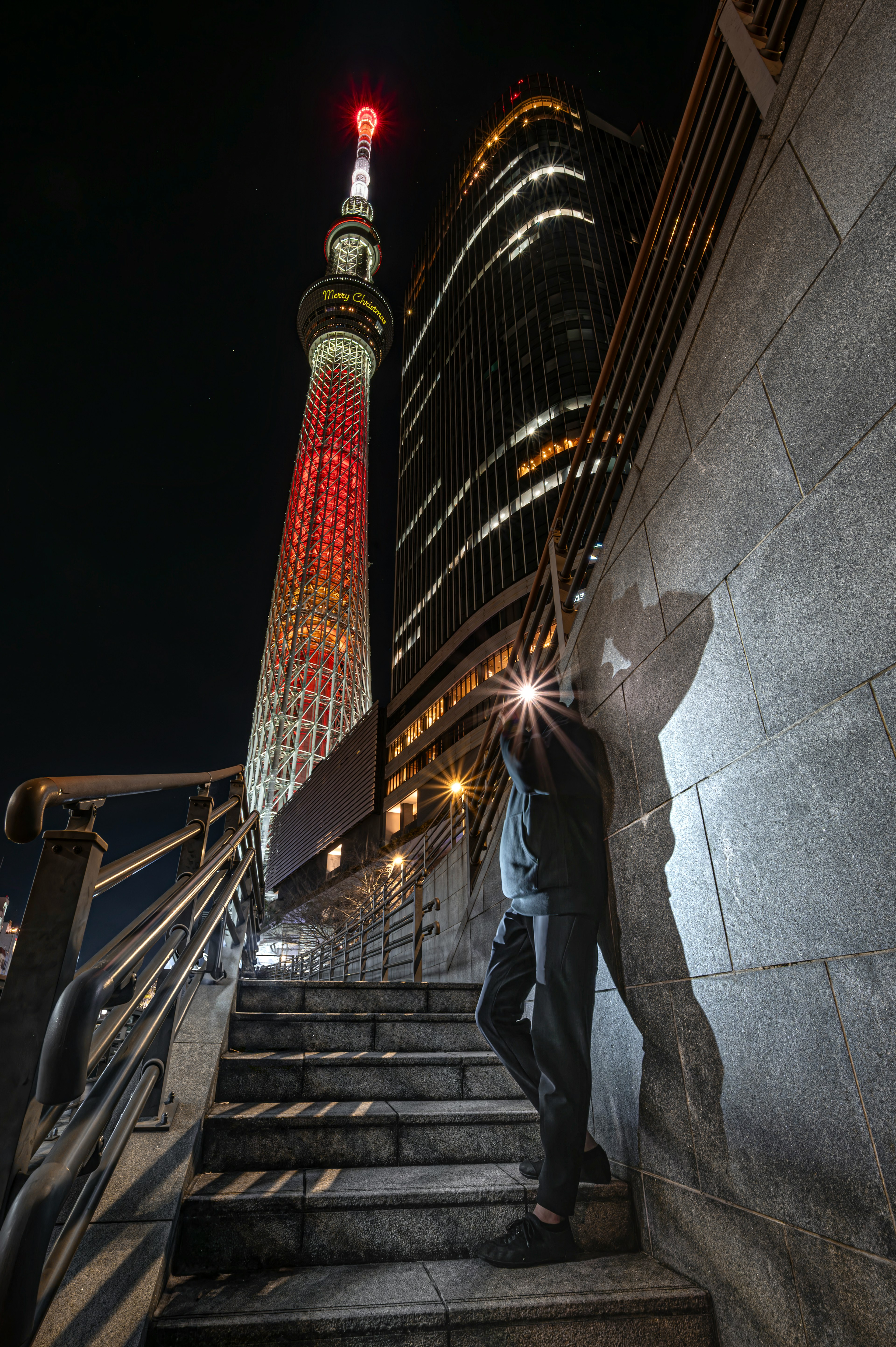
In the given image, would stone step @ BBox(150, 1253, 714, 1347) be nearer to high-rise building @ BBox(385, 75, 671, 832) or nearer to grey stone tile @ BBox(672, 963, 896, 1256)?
grey stone tile @ BBox(672, 963, 896, 1256)

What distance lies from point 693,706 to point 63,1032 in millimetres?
2144

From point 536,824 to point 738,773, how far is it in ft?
3.15

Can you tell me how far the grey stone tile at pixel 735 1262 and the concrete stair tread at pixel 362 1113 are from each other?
71 centimetres

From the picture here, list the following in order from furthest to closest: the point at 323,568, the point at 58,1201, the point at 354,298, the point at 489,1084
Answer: the point at 354,298 → the point at 323,568 → the point at 489,1084 → the point at 58,1201

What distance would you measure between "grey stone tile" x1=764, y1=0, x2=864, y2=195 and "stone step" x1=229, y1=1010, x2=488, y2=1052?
172 inches

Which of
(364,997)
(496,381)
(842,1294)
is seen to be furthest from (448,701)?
(842,1294)

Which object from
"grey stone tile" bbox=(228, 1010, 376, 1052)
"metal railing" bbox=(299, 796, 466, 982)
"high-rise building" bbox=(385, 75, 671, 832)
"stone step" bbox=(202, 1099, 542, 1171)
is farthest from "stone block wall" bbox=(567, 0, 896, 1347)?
"high-rise building" bbox=(385, 75, 671, 832)

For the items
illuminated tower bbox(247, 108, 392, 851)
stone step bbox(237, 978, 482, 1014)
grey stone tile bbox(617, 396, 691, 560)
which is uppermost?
illuminated tower bbox(247, 108, 392, 851)

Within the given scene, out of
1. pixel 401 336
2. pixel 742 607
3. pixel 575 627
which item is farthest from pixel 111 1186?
pixel 401 336

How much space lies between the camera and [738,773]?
2.07 m

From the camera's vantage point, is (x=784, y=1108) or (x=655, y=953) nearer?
(x=784, y=1108)

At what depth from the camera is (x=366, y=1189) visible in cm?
223

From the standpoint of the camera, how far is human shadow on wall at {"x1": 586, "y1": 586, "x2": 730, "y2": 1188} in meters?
2.16

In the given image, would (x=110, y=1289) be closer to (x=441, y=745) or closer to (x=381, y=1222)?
(x=381, y=1222)
